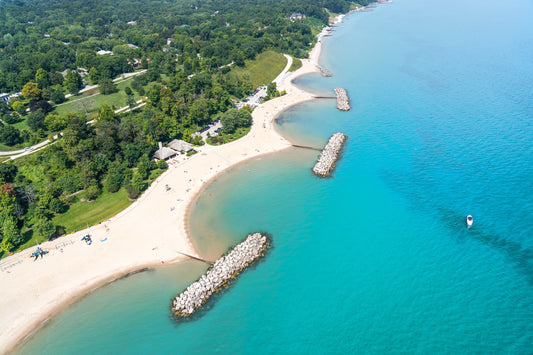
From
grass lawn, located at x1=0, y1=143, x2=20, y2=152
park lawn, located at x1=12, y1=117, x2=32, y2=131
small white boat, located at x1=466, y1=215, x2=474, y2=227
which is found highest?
park lawn, located at x1=12, y1=117, x2=32, y2=131

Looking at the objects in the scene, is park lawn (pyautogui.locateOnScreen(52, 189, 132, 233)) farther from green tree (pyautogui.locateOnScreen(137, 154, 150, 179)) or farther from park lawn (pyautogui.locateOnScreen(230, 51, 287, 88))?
park lawn (pyautogui.locateOnScreen(230, 51, 287, 88))

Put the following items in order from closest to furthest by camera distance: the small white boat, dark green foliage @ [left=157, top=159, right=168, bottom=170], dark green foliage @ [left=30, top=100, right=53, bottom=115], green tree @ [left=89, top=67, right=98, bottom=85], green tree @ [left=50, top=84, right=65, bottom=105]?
the small white boat → dark green foliage @ [left=157, top=159, right=168, bottom=170] → dark green foliage @ [left=30, top=100, right=53, bottom=115] → green tree @ [left=50, top=84, right=65, bottom=105] → green tree @ [left=89, top=67, right=98, bottom=85]

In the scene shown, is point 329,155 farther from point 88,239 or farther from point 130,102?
point 130,102

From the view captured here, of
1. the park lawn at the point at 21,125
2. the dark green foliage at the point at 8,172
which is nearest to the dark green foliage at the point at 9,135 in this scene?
the park lawn at the point at 21,125

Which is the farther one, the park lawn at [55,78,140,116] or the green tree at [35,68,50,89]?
the green tree at [35,68,50,89]

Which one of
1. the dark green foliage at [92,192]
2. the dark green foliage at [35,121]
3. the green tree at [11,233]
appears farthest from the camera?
the dark green foliage at [35,121]

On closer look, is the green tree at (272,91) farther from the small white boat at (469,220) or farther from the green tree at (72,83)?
the small white boat at (469,220)

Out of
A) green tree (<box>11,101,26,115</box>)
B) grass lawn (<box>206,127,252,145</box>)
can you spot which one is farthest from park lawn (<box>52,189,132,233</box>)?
green tree (<box>11,101,26,115</box>)
